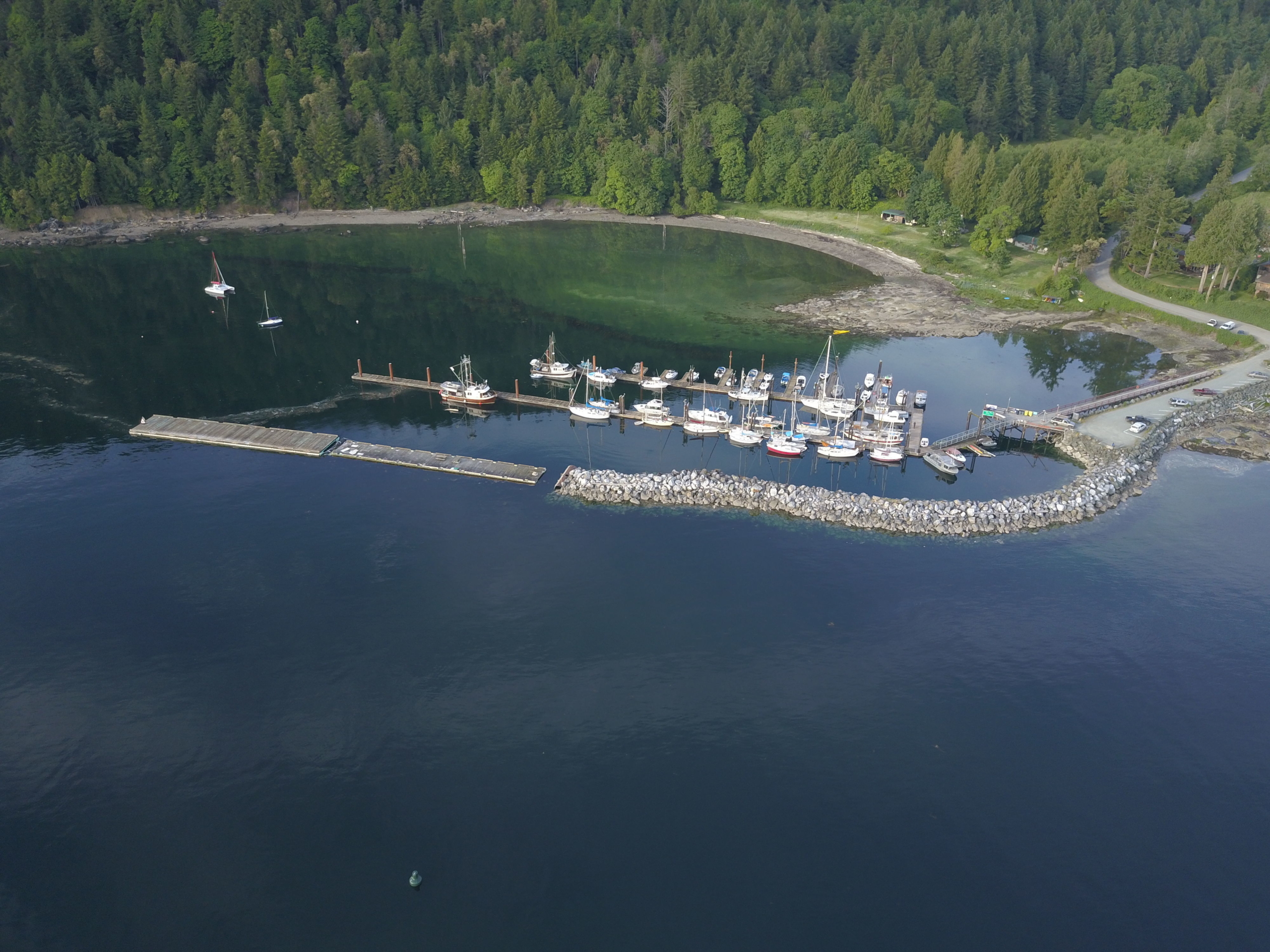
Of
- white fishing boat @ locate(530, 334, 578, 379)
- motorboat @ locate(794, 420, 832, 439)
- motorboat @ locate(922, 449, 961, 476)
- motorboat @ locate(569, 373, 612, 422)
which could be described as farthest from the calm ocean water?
white fishing boat @ locate(530, 334, 578, 379)

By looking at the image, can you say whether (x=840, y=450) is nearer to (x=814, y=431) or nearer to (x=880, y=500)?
(x=814, y=431)

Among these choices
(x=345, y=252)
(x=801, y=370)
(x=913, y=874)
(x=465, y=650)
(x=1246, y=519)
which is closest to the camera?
(x=913, y=874)

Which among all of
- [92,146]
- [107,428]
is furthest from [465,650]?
[92,146]

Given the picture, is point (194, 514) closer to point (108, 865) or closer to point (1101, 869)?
point (108, 865)

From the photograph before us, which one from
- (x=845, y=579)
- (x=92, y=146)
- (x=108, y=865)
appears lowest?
(x=108, y=865)

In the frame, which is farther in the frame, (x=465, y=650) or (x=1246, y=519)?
(x=1246, y=519)

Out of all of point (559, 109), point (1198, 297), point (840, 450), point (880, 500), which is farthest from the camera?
point (559, 109)

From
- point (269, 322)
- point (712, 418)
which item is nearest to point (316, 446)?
point (712, 418)
